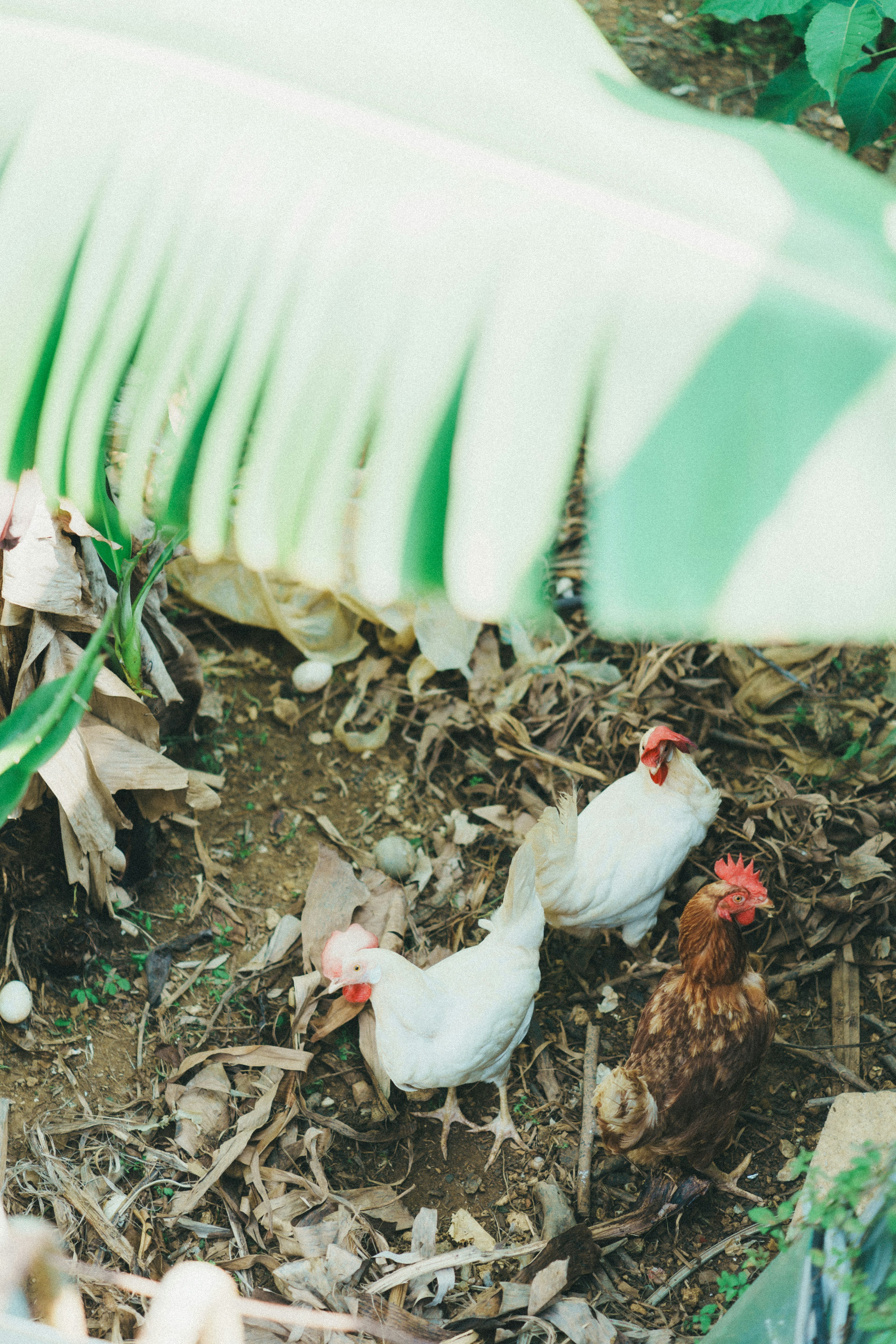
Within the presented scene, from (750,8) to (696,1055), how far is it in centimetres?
197

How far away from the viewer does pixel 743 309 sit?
31.2 inches

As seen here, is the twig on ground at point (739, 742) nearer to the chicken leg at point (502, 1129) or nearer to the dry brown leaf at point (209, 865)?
the chicken leg at point (502, 1129)

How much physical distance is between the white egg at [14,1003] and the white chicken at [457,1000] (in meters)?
0.63

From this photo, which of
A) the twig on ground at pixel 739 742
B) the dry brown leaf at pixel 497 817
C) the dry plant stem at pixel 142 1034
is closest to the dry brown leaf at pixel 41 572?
the dry plant stem at pixel 142 1034

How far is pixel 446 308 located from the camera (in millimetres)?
854

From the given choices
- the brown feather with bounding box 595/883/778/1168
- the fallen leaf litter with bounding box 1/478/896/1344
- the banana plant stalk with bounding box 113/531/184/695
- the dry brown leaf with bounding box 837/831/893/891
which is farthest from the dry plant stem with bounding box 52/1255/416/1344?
the dry brown leaf with bounding box 837/831/893/891

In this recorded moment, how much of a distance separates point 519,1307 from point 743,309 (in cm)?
175

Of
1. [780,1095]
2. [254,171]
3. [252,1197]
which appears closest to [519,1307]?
[252,1197]

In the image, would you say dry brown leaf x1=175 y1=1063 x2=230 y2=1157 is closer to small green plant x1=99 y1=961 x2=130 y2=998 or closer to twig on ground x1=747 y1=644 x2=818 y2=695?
small green plant x1=99 y1=961 x2=130 y2=998

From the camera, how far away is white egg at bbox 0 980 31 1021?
1995mm

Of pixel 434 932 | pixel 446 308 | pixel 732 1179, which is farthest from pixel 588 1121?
pixel 446 308

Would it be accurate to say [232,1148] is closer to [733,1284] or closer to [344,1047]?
[344,1047]

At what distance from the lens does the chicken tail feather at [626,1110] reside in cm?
175

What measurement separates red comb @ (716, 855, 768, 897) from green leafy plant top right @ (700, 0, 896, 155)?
1435 mm
